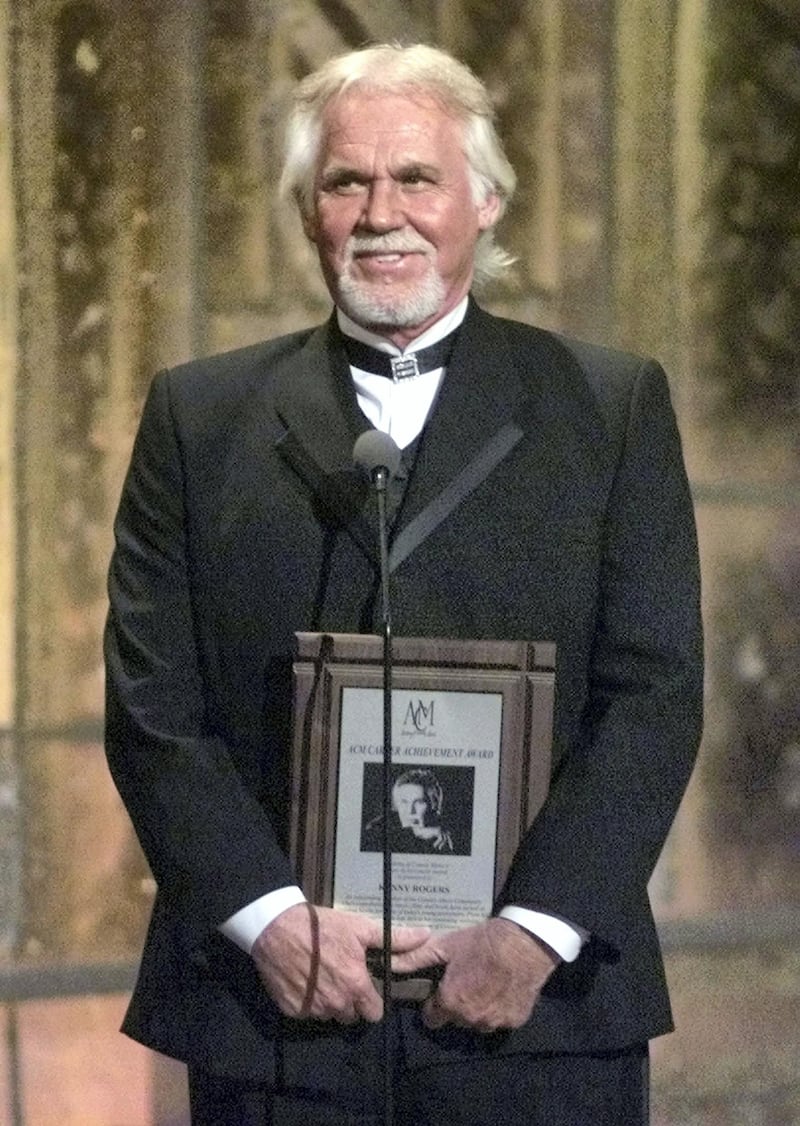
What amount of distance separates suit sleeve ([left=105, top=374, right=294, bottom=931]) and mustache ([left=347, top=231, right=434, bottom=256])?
0.29m

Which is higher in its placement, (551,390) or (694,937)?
(551,390)

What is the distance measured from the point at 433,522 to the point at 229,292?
50.7 inches

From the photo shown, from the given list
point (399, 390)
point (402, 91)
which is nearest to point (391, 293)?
point (399, 390)

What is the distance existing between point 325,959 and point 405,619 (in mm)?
383

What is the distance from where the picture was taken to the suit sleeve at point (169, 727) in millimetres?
2123

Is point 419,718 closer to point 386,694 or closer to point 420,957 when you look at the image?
point 386,694

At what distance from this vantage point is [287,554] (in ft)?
7.30

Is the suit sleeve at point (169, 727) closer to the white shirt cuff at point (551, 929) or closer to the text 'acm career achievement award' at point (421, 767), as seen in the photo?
the text 'acm career achievement award' at point (421, 767)

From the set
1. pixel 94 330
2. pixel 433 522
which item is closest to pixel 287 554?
pixel 433 522

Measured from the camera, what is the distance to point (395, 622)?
2191mm

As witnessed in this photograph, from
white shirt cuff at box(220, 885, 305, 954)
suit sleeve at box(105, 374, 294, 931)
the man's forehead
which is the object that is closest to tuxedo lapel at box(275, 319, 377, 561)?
suit sleeve at box(105, 374, 294, 931)

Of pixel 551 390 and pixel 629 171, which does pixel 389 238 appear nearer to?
pixel 551 390

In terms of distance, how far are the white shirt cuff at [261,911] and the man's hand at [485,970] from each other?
0.13 meters

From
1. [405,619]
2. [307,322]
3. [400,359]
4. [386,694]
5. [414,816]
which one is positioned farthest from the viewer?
[307,322]
